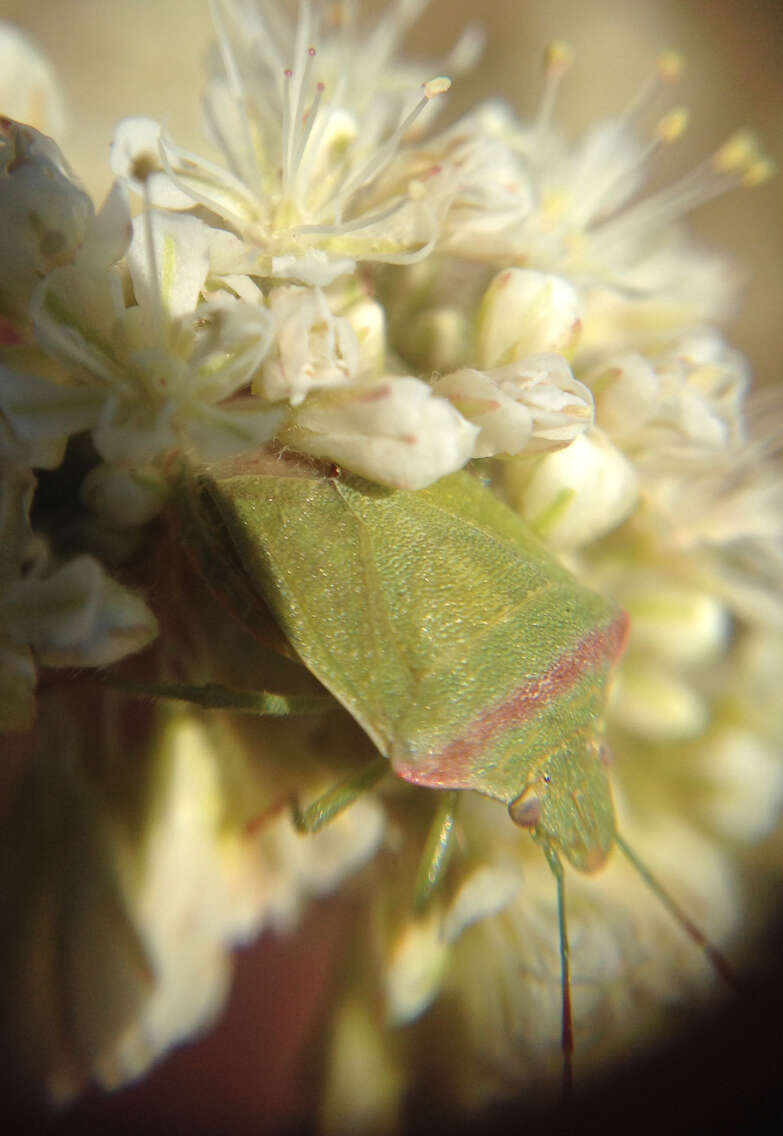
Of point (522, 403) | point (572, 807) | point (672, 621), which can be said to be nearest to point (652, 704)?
point (672, 621)

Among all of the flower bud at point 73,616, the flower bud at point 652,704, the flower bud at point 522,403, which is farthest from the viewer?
the flower bud at point 652,704

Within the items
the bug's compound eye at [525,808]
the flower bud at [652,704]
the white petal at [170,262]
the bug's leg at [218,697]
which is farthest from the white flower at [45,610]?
the flower bud at [652,704]

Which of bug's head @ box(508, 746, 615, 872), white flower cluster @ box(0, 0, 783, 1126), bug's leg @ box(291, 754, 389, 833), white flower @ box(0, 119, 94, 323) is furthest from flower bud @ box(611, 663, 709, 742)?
white flower @ box(0, 119, 94, 323)

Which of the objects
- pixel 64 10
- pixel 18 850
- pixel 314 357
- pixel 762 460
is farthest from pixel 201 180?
pixel 64 10

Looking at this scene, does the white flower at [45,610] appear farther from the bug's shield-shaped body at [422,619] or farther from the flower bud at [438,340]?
the flower bud at [438,340]

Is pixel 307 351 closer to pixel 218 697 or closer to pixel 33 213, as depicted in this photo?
pixel 33 213

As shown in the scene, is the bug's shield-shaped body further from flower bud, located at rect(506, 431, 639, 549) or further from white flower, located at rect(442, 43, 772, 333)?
white flower, located at rect(442, 43, 772, 333)
